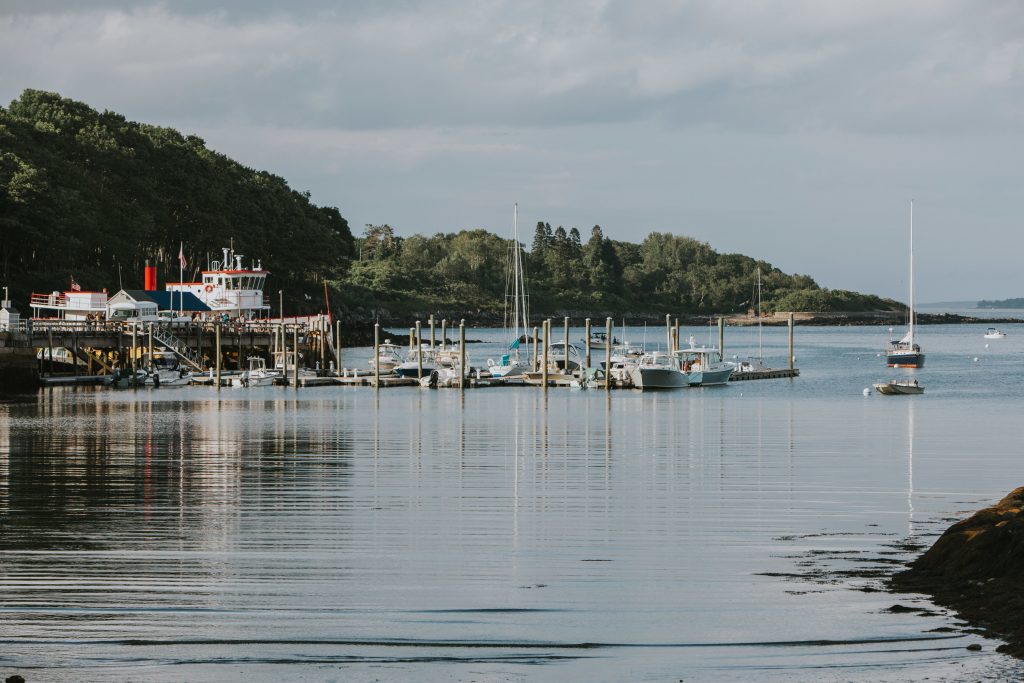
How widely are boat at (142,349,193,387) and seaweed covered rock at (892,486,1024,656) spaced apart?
6204 centimetres

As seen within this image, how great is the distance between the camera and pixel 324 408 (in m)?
59.4

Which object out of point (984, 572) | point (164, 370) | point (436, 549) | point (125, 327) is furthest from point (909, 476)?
point (125, 327)

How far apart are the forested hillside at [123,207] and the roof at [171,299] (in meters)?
11.8

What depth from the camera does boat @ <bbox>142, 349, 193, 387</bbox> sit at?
247 feet

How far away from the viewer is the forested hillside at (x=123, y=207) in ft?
330

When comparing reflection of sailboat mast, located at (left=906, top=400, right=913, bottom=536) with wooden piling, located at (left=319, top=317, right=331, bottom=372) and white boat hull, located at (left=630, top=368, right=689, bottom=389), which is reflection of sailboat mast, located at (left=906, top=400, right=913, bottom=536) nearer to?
white boat hull, located at (left=630, top=368, right=689, bottom=389)

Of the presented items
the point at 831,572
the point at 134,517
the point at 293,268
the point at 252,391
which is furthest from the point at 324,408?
the point at 293,268

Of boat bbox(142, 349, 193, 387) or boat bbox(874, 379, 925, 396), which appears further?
boat bbox(142, 349, 193, 387)

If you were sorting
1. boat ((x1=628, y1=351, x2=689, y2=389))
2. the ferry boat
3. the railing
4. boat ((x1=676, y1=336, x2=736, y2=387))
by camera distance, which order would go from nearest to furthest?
the railing → boat ((x1=628, y1=351, x2=689, y2=389)) → boat ((x1=676, y1=336, x2=736, y2=387)) → the ferry boat

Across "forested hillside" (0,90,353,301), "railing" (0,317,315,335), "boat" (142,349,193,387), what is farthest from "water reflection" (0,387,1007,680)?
"forested hillside" (0,90,353,301)

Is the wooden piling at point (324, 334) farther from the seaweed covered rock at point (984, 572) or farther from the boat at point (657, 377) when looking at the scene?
the seaweed covered rock at point (984, 572)

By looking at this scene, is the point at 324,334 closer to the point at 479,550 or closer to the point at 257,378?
the point at 257,378

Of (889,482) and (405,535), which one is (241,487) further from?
(889,482)

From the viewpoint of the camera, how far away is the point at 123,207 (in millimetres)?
120875
